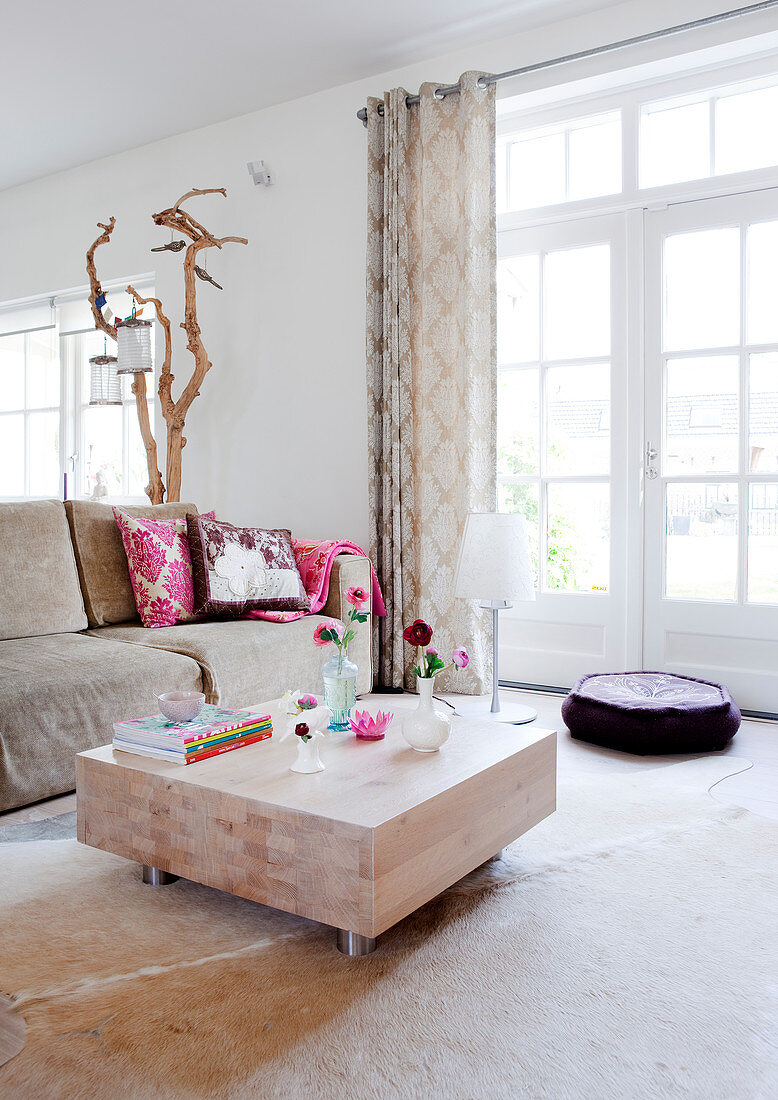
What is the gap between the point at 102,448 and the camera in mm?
5164

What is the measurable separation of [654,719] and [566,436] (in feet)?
4.58

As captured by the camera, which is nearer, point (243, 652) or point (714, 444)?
point (243, 652)

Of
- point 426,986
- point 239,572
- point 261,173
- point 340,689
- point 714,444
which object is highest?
point 261,173

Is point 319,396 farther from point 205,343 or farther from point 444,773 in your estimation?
point 444,773

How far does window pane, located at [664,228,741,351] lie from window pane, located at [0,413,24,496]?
4.09 m

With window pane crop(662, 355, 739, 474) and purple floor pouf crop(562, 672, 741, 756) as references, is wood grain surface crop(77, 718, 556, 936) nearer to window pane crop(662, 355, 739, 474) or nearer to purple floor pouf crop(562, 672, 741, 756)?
purple floor pouf crop(562, 672, 741, 756)

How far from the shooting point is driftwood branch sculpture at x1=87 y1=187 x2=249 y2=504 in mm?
4094

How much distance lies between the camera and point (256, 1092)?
1.18 meters

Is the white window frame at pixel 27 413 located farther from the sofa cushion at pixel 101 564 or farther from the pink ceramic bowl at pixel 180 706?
the pink ceramic bowl at pixel 180 706

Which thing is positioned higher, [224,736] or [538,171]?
[538,171]

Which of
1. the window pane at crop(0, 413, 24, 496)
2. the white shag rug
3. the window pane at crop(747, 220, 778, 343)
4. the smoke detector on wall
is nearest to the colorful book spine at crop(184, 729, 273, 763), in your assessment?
the white shag rug

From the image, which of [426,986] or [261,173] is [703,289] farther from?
[426,986]

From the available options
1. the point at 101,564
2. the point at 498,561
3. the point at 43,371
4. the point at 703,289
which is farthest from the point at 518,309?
the point at 43,371

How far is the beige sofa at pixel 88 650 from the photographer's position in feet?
7.42
